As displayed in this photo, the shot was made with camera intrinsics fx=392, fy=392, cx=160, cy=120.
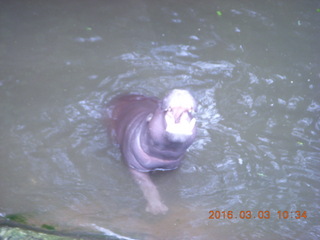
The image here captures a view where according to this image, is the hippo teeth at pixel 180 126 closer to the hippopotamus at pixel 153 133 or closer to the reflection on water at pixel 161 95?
the hippopotamus at pixel 153 133

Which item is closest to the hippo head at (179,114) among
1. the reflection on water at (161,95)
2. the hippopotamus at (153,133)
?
the hippopotamus at (153,133)

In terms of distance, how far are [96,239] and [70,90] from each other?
3140mm

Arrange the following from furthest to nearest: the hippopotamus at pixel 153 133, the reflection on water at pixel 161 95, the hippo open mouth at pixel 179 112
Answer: the reflection on water at pixel 161 95 → the hippopotamus at pixel 153 133 → the hippo open mouth at pixel 179 112

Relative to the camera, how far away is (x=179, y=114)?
14.6ft

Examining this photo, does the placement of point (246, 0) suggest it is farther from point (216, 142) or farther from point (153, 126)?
point (153, 126)

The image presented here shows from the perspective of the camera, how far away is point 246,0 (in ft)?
28.1

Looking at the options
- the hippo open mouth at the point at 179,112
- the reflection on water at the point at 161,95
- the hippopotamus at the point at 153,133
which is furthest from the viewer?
the reflection on water at the point at 161,95

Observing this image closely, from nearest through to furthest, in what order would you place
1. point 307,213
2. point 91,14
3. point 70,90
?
point 307,213
point 70,90
point 91,14

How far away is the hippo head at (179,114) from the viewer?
4364 millimetres

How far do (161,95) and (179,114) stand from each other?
2.27 m

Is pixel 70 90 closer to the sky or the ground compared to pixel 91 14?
closer to the ground

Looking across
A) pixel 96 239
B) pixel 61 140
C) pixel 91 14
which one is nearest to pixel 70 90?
pixel 61 140
